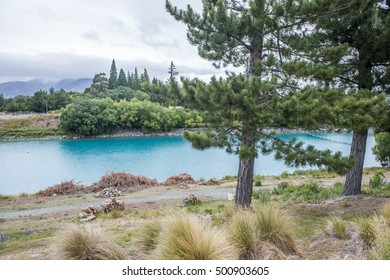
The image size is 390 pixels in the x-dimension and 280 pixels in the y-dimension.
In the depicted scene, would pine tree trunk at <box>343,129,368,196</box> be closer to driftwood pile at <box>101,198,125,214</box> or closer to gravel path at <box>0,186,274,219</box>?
gravel path at <box>0,186,274,219</box>

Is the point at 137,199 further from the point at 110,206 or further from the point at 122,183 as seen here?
the point at 122,183

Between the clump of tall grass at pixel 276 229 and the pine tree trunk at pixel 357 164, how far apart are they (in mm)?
4615

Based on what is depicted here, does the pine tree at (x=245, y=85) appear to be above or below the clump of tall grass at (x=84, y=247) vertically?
above

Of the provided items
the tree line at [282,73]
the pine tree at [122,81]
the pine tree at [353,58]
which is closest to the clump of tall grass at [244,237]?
the tree line at [282,73]

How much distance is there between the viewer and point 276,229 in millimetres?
3916

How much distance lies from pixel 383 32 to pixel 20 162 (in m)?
27.8

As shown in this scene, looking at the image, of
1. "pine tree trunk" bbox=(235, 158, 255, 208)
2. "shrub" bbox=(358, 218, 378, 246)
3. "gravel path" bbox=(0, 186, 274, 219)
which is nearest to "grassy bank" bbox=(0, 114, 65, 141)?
"gravel path" bbox=(0, 186, 274, 219)

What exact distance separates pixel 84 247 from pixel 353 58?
286 inches

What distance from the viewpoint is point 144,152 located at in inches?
1208

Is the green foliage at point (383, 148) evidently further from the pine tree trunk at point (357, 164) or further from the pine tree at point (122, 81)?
the pine tree at point (122, 81)

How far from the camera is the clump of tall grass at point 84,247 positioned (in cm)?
341

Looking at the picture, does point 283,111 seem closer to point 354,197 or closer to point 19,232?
point 354,197

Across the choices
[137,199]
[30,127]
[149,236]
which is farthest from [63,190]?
[30,127]

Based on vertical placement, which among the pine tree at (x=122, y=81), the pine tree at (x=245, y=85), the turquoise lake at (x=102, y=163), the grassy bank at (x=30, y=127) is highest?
the pine tree at (x=122, y=81)
